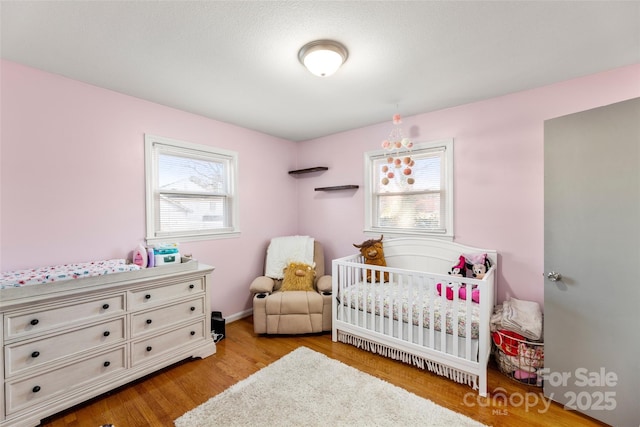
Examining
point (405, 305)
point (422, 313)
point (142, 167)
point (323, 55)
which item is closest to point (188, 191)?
point (142, 167)

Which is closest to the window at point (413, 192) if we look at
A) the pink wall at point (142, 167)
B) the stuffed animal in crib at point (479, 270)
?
the pink wall at point (142, 167)

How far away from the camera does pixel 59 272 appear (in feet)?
5.75

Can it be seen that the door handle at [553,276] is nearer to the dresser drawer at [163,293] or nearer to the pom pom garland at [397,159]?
the pom pom garland at [397,159]

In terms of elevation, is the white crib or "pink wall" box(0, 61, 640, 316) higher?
"pink wall" box(0, 61, 640, 316)

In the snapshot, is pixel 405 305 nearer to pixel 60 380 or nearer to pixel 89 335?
pixel 89 335

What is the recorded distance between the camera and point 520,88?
2.24 metres

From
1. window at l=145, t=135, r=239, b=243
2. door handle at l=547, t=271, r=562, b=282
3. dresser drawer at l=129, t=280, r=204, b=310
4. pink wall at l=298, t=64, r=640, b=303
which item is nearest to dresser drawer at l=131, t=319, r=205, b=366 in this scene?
dresser drawer at l=129, t=280, r=204, b=310

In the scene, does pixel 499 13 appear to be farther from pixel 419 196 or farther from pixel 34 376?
pixel 34 376

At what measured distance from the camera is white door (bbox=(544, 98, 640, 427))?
59.5 inches

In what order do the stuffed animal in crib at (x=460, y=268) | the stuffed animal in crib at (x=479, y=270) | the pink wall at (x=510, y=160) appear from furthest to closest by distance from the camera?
1. the stuffed animal in crib at (x=460, y=268)
2. the stuffed animal in crib at (x=479, y=270)
3. the pink wall at (x=510, y=160)

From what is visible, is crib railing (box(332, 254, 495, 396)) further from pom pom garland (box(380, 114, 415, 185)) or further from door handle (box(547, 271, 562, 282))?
pom pom garland (box(380, 114, 415, 185))

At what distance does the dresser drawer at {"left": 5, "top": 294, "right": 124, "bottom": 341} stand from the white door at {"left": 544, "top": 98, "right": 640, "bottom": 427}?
314 cm

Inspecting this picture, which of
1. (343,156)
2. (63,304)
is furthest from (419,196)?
(63,304)

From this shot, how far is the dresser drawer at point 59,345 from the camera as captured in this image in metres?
1.53
